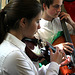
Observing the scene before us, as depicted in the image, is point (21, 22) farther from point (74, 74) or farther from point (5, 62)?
point (74, 74)

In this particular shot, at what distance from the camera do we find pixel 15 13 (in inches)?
24.4

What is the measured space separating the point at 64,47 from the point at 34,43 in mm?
226

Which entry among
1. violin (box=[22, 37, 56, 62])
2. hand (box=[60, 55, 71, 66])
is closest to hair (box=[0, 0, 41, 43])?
violin (box=[22, 37, 56, 62])

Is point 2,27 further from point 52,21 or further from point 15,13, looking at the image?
point 52,21

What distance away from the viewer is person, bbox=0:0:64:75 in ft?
1.82

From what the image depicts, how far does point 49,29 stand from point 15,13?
0.63m

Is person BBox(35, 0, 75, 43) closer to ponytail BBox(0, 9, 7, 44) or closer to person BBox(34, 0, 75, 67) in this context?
person BBox(34, 0, 75, 67)

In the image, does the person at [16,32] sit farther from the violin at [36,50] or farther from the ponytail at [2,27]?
the violin at [36,50]

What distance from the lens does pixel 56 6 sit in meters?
1.16

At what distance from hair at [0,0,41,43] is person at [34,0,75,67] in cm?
50

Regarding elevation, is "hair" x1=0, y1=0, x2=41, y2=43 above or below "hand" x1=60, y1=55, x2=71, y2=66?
above

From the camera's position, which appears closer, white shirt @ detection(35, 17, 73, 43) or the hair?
the hair

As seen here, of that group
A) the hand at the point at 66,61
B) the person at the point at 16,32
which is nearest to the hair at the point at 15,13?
the person at the point at 16,32

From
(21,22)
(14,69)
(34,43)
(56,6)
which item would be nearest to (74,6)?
(56,6)
